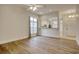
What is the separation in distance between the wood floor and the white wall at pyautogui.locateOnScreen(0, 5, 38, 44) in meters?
0.12

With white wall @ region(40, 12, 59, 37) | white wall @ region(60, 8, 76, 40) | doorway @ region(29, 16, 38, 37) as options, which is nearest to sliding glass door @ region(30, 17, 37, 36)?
doorway @ region(29, 16, 38, 37)

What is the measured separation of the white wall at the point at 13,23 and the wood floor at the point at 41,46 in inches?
4.8

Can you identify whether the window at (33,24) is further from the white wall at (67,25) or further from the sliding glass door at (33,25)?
the white wall at (67,25)

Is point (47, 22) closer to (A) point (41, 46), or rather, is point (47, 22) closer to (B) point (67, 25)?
(B) point (67, 25)

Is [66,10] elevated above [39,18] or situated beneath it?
elevated above

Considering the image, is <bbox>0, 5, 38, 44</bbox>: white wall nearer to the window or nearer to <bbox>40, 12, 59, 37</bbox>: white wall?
the window

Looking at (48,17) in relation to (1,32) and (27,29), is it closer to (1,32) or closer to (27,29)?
(27,29)

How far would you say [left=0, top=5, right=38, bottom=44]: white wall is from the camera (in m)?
1.51

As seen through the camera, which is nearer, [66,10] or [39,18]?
[66,10]

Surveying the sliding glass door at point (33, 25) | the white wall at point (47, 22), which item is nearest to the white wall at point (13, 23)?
the sliding glass door at point (33, 25)

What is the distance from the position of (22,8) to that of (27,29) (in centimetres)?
41

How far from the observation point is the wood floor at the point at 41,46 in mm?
1500
